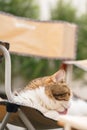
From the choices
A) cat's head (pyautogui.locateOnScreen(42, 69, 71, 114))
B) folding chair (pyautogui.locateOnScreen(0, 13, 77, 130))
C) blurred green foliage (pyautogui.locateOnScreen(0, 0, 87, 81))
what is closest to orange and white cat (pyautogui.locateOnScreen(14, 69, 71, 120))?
cat's head (pyautogui.locateOnScreen(42, 69, 71, 114))

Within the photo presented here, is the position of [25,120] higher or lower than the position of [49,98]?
lower

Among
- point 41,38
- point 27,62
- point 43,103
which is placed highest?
point 43,103

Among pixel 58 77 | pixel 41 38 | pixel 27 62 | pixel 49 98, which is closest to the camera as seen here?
pixel 49 98

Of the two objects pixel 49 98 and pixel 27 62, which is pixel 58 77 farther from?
pixel 27 62

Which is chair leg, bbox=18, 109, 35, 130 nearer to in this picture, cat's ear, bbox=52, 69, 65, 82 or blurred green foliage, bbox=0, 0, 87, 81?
cat's ear, bbox=52, 69, 65, 82

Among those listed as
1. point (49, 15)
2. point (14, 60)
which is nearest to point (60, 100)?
point (14, 60)

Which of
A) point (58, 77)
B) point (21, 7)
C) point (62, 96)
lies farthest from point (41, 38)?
point (62, 96)

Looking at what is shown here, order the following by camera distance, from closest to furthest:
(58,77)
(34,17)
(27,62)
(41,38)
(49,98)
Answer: (49,98) → (58,77) → (41,38) → (27,62) → (34,17)

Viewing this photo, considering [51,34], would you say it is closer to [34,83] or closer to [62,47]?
[62,47]

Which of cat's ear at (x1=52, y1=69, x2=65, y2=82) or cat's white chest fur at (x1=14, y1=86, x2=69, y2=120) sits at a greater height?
cat's ear at (x1=52, y1=69, x2=65, y2=82)

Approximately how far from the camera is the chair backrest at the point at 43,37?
3668 millimetres

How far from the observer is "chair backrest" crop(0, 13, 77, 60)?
367cm

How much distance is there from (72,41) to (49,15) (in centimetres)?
164

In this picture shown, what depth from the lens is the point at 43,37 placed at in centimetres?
375
